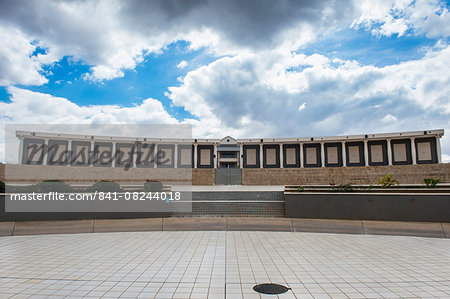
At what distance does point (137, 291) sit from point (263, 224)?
7.91 meters

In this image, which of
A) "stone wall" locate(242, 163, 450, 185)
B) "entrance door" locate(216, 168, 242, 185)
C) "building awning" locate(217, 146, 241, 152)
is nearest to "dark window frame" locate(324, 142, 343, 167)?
"stone wall" locate(242, 163, 450, 185)

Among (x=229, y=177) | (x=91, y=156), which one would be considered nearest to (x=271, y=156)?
(x=229, y=177)

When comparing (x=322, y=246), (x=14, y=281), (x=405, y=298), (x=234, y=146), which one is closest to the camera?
(x=405, y=298)

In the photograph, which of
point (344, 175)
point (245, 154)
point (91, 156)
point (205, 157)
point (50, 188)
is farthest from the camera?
point (205, 157)

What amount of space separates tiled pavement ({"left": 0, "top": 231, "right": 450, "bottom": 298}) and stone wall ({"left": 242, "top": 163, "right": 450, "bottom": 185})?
3164 cm

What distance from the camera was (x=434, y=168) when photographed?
3725 centimetres

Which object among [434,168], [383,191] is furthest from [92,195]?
[434,168]

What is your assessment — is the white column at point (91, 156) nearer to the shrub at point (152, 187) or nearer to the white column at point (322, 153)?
the shrub at point (152, 187)

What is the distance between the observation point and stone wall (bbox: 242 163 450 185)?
37469 mm

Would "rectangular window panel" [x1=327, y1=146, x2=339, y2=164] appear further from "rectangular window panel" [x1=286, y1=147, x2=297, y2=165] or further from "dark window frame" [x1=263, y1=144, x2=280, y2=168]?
"dark window frame" [x1=263, y1=144, x2=280, y2=168]

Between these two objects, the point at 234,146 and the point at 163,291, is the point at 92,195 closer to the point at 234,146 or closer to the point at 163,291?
the point at 163,291

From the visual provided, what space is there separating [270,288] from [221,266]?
6.09 ft

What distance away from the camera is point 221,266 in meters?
7.41

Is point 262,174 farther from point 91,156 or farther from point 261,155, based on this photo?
point 91,156
